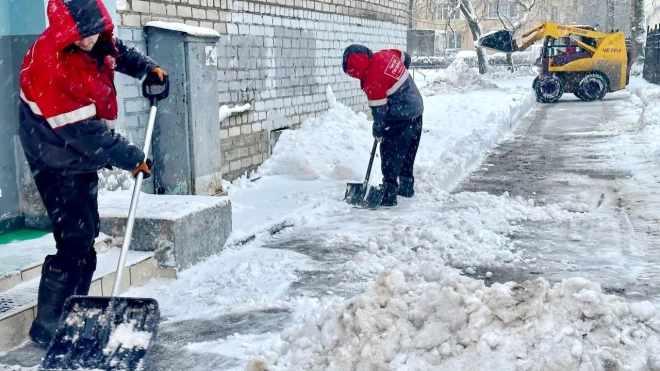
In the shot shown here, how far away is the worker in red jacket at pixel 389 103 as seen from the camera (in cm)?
730

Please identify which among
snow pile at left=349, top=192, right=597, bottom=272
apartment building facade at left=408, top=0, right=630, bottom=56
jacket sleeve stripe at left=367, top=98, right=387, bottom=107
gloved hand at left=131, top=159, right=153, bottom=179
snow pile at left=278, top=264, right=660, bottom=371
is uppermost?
apartment building facade at left=408, top=0, right=630, bottom=56

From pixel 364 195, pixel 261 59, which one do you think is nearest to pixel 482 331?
pixel 364 195

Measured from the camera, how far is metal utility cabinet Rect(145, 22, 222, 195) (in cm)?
660

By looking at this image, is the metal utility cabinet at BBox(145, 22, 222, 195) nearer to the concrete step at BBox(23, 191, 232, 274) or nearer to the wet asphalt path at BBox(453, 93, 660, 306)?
the concrete step at BBox(23, 191, 232, 274)

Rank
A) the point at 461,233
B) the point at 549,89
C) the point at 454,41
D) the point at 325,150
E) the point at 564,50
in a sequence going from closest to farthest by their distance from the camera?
1. the point at 461,233
2. the point at 325,150
3. the point at 564,50
4. the point at 549,89
5. the point at 454,41

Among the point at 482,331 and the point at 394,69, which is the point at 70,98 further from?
the point at 394,69

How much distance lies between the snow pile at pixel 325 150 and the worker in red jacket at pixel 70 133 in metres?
4.93

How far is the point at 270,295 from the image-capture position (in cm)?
466

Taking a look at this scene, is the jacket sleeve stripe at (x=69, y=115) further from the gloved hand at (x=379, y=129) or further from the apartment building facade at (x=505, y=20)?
the apartment building facade at (x=505, y=20)

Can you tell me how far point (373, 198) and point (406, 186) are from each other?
1.92 feet

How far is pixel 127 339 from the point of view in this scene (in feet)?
11.6

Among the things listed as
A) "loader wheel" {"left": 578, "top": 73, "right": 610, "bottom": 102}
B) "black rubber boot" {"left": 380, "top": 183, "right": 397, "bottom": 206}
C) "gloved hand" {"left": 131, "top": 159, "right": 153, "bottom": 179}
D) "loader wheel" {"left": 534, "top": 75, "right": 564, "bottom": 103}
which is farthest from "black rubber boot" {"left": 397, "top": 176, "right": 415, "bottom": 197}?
"loader wheel" {"left": 578, "top": 73, "right": 610, "bottom": 102}

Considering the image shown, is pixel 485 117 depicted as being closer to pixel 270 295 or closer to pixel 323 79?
pixel 323 79

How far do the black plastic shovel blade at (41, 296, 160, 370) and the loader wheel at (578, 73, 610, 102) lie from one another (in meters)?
18.7
